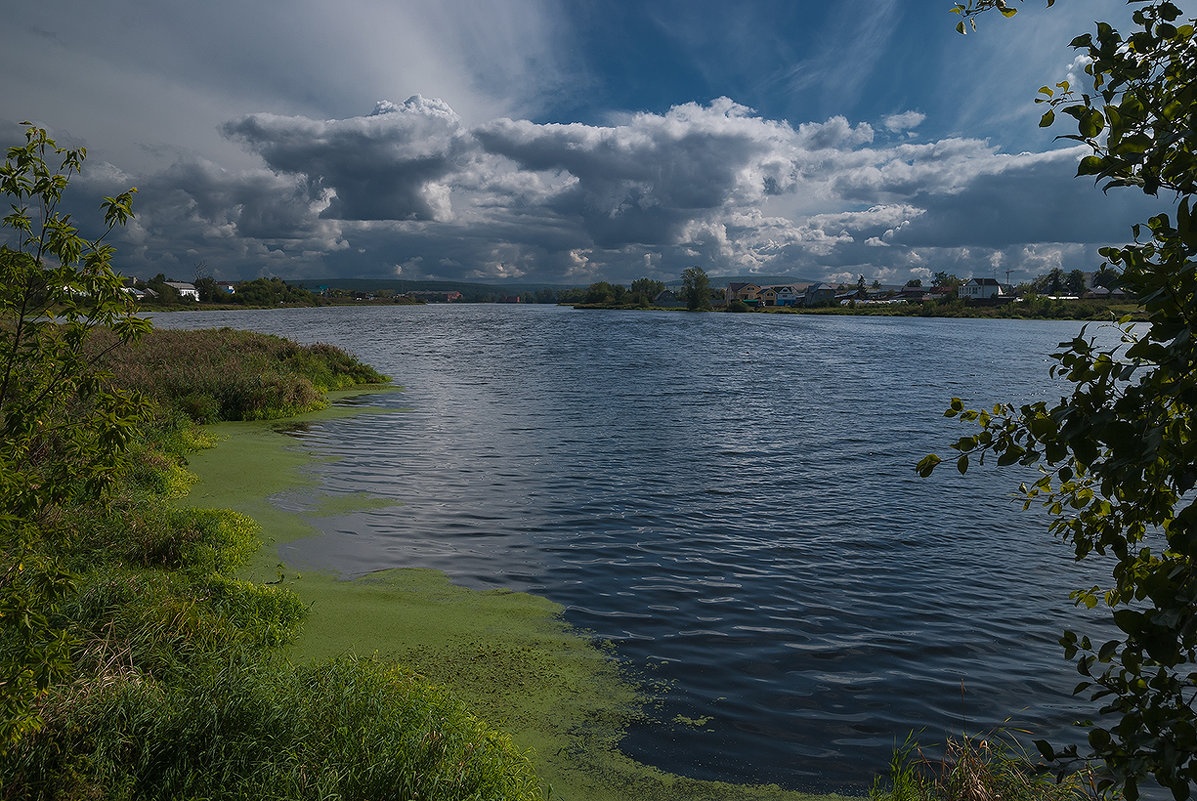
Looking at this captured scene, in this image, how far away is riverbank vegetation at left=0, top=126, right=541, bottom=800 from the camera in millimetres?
4648

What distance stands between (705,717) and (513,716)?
210 cm

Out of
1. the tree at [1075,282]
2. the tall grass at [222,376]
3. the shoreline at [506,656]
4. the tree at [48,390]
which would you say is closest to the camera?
the tree at [48,390]

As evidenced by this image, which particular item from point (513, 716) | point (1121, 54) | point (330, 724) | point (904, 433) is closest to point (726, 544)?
point (513, 716)

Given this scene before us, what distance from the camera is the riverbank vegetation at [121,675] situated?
465 cm

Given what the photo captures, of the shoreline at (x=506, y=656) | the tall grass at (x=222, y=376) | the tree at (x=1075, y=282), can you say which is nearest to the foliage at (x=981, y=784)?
the shoreline at (x=506, y=656)

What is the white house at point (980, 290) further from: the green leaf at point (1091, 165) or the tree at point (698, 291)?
the green leaf at point (1091, 165)

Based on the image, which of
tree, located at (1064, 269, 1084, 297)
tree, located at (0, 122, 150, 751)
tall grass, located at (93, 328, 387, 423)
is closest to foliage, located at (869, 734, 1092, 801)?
tree, located at (0, 122, 150, 751)

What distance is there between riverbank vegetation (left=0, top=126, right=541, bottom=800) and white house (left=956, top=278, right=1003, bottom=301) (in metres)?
182

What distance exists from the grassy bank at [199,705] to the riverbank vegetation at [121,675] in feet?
0.06

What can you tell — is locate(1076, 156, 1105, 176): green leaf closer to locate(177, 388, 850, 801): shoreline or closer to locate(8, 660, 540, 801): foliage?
locate(8, 660, 540, 801): foliage

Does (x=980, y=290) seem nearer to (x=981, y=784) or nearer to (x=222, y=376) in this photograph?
(x=222, y=376)

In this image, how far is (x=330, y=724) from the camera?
19.4ft

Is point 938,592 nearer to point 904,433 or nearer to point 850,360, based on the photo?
point 904,433

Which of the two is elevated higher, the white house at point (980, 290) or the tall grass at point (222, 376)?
the white house at point (980, 290)
